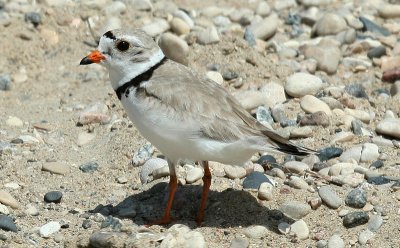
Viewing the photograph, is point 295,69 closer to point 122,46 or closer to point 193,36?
point 193,36

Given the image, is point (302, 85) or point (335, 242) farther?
point (302, 85)

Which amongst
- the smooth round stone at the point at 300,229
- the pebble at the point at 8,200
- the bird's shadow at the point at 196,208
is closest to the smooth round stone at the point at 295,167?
the bird's shadow at the point at 196,208

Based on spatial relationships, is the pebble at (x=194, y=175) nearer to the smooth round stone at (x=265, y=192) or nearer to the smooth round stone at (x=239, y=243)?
the smooth round stone at (x=265, y=192)

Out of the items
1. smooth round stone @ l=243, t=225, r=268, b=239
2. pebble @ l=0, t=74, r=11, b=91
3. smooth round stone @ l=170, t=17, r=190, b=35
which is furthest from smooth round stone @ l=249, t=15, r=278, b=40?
smooth round stone @ l=243, t=225, r=268, b=239

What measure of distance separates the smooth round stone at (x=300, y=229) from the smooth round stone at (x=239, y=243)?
0.36m

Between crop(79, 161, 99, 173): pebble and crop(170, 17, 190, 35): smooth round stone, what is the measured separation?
8.52ft

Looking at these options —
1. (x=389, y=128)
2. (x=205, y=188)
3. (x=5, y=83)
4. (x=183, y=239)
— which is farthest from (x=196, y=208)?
(x=5, y=83)

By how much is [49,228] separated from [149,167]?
3.64 ft

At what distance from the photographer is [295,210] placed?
6168mm

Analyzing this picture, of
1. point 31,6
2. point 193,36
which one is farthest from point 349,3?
point 31,6

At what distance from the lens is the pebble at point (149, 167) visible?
22.0ft

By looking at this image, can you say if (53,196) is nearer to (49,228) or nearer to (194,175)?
(49,228)

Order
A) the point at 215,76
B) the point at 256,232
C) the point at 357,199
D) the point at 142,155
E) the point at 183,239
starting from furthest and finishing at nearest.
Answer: the point at 215,76 < the point at 142,155 < the point at 357,199 < the point at 256,232 < the point at 183,239

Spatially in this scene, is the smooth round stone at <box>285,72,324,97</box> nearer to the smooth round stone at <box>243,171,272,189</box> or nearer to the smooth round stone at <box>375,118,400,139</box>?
the smooth round stone at <box>375,118,400,139</box>
